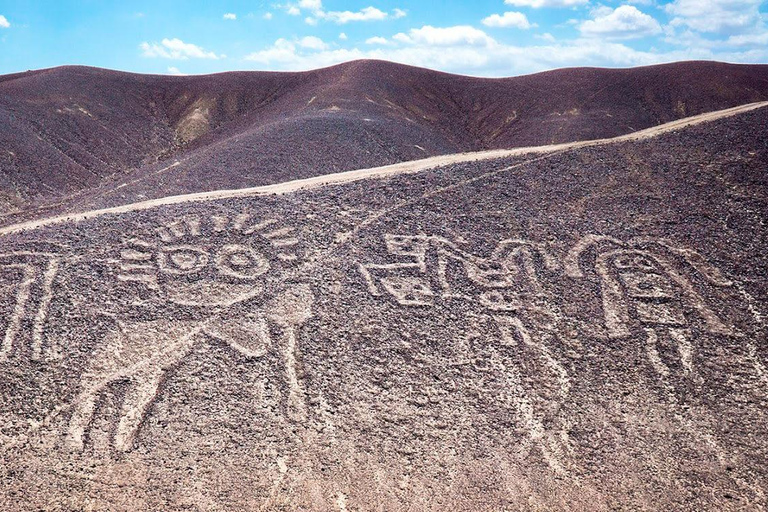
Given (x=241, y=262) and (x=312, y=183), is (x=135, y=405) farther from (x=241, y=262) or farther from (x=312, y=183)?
(x=312, y=183)

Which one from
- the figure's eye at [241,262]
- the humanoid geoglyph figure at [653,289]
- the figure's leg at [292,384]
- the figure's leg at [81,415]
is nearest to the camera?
the figure's leg at [81,415]

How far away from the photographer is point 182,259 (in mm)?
10219

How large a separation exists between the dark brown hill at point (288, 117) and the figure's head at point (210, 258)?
9261 mm

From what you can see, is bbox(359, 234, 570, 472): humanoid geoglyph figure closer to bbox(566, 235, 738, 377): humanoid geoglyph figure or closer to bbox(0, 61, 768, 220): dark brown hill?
bbox(566, 235, 738, 377): humanoid geoglyph figure

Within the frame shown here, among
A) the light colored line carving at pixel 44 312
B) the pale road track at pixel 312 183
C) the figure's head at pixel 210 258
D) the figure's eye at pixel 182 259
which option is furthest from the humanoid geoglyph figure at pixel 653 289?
the light colored line carving at pixel 44 312

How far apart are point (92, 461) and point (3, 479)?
92cm

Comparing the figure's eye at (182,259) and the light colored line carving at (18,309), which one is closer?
the light colored line carving at (18,309)

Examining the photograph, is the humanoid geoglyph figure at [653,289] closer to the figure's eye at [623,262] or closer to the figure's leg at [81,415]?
the figure's eye at [623,262]

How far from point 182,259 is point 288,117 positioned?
28.3m

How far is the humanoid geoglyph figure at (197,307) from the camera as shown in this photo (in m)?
7.65

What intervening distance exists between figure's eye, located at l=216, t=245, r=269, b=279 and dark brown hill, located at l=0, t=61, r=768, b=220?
399 inches

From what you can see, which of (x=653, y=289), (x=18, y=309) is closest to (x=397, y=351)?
(x=653, y=289)

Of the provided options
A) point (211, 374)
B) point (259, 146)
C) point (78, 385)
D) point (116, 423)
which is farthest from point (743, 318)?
point (259, 146)

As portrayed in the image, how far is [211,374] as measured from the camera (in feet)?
26.1
